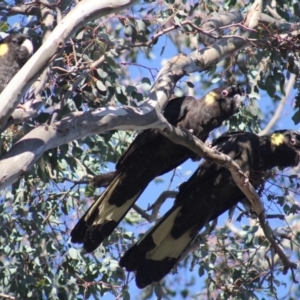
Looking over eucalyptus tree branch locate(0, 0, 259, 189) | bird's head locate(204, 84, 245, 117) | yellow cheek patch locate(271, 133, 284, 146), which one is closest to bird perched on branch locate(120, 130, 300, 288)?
yellow cheek patch locate(271, 133, 284, 146)

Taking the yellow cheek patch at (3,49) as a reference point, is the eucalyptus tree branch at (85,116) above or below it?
below

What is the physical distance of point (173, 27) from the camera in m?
3.89

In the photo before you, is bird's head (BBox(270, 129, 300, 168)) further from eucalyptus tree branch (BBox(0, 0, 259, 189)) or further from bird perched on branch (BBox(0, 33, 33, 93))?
bird perched on branch (BBox(0, 33, 33, 93))

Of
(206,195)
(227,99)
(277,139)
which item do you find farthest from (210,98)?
(206,195)

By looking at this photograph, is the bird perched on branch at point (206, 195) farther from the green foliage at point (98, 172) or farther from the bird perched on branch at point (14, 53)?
the bird perched on branch at point (14, 53)

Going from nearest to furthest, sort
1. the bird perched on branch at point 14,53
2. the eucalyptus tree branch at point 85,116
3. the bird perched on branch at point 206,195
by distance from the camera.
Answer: the eucalyptus tree branch at point 85,116, the bird perched on branch at point 14,53, the bird perched on branch at point 206,195

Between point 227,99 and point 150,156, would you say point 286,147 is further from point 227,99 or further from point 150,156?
point 150,156

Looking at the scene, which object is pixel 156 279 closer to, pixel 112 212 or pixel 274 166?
pixel 112 212

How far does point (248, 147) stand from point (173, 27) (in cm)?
111

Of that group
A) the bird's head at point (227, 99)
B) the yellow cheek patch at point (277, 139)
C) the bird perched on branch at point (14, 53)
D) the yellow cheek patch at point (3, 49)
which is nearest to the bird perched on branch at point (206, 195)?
the yellow cheek patch at point (277, 139)

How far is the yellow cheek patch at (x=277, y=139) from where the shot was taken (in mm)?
4723

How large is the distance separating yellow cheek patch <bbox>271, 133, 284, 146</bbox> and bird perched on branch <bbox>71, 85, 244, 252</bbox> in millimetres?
288

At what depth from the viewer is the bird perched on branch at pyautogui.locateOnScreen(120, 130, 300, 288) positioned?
182 inches

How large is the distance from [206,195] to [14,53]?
1432 mm
